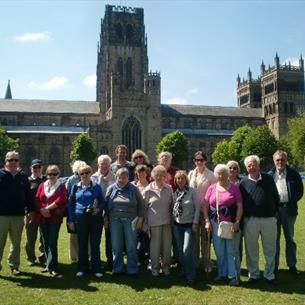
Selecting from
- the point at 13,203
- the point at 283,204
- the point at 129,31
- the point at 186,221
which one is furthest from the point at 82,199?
the point at 129,31

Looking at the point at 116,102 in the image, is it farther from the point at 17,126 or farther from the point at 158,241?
the point at 158,241

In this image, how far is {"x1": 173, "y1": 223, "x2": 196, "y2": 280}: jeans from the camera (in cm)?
847

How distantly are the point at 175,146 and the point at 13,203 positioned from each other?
2098 inches

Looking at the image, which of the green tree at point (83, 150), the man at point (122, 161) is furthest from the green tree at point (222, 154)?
the man at point (122, 161)

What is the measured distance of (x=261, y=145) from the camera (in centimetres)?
5591

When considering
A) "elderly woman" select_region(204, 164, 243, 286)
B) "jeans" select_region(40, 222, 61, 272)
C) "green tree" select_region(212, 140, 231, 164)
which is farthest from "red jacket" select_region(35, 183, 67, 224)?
"green tree" select_region(212, 140, 231, 164)

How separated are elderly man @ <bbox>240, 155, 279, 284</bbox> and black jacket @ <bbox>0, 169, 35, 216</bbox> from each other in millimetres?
5002

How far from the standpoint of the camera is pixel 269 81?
86438mm

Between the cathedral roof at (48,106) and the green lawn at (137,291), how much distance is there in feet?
211

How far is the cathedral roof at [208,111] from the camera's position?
77.4 meters

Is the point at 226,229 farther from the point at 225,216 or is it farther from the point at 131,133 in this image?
the point at 131,133

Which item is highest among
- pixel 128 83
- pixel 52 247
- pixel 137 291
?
pixel 128 83

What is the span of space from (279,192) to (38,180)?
6.13 meters

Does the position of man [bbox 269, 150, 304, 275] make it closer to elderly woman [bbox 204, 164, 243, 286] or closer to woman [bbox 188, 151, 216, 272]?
elderly woman [bbox 204, 164, 243, 286]
